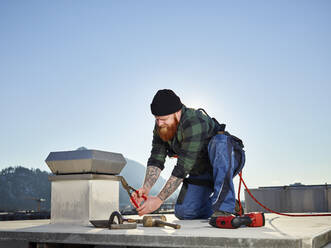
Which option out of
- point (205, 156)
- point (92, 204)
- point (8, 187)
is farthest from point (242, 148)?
point (8, 187)

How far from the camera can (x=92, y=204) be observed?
4359 mm

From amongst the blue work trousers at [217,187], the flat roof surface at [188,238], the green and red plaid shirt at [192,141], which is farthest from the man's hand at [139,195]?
the flat roof surface at [188,238]

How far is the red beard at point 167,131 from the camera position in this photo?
4.41m

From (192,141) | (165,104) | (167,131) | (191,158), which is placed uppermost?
(165,104)

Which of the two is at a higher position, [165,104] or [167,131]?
[165,104]

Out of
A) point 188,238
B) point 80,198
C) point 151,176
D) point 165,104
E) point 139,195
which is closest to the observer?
point 188,238

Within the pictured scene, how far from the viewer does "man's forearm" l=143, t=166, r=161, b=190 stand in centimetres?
453

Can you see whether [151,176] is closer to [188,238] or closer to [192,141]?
[192,141]

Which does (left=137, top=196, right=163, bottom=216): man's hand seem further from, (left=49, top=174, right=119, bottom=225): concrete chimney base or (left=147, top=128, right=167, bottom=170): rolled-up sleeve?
(left=147, top=128, right=167, bottom=170): rolled-up sleeve

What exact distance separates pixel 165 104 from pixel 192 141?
1.79 feet

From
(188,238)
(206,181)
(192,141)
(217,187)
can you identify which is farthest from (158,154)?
(188,238)

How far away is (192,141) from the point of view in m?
4.17

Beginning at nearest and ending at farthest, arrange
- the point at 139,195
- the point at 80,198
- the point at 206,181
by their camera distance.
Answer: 1. the point at 139,195
2. the point at 80,198
3. the point at 206,181

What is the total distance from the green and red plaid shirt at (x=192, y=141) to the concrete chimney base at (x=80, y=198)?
104 centimetres
